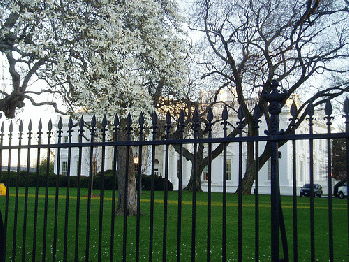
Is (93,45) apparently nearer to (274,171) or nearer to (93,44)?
(93,44)

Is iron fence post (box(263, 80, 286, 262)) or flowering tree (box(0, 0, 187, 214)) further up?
flowering tree (box(0, 0, 187, 214))

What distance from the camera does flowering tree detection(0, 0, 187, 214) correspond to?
10.3m

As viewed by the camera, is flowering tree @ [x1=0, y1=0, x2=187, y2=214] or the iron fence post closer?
the iron fence post

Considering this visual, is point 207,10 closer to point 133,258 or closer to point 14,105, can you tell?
point 14,105

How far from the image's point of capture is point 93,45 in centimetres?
1025

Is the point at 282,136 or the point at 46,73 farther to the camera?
the point at 46,73

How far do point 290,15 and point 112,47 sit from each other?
1354 cm

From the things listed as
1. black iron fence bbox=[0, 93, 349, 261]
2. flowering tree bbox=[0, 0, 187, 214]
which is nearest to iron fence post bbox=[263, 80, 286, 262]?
black iron fence bbox=[0, 93, 349, 261]

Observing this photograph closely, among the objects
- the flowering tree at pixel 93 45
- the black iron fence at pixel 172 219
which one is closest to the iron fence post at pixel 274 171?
the black iron fence at pixel 172 219

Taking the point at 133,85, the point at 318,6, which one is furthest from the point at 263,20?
the point at 133,85

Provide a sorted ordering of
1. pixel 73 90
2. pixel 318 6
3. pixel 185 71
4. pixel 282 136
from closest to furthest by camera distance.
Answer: pixel 282 136 → pixel 73 90 → pixel 185 71 → pixel 318 6

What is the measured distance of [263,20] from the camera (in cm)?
2123

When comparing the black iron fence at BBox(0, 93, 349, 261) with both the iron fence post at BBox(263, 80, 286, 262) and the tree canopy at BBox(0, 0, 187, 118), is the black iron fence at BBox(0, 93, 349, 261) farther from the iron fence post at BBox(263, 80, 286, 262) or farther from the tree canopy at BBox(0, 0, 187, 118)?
the tree canopy at BBox(0, 0, 187, 118)

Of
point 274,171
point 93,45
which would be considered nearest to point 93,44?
point 93,45
